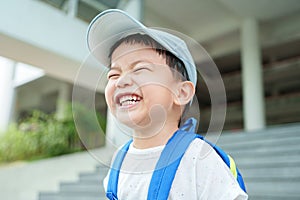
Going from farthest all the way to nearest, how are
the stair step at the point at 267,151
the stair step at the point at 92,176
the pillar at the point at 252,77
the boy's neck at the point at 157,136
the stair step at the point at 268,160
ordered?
the pillar at the point at 252,77
the stair step at the point at 92,176
the stair step at the point at 267,151
the stair step at the point at 268,160
the boy's neck at the point at 157,136

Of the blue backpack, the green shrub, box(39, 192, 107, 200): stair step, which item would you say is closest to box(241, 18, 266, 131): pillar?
the green shrub

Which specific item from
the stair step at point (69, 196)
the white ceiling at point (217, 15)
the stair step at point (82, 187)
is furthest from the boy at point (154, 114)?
the white ceiling at point (217, 15)

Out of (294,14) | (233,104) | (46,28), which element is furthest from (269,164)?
(233,104)

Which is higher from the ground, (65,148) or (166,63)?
(65,148)

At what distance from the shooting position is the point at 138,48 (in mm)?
618

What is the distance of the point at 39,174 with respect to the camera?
4.21m

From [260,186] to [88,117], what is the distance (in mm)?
1823

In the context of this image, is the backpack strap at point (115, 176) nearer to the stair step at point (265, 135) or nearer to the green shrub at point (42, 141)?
the stair step at point (265, 135)

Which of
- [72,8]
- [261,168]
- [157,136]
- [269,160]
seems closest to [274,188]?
[261,168]

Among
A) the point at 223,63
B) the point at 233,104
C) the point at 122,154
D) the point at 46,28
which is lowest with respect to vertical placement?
the point at 122,154

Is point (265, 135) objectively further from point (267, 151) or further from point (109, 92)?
point (109, 92)

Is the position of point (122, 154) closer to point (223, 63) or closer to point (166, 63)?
point (166, 63)

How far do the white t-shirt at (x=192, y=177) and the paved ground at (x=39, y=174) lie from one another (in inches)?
123

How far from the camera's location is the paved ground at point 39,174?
3846 millimetres
